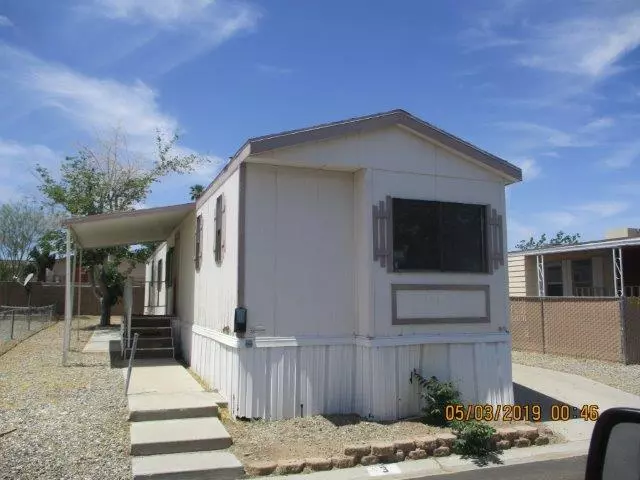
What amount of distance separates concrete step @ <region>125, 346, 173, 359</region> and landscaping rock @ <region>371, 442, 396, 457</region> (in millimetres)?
Answer: 7423

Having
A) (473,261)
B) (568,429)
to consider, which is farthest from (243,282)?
(568,429)

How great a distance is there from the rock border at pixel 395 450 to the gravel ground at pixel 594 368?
3721 mm

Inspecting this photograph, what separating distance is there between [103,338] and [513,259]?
13.0m

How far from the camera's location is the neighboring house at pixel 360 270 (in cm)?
731

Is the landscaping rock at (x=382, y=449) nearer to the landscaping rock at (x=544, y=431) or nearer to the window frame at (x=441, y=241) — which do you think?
the landscaping rock at (x=544, y=431)

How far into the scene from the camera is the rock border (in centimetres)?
566

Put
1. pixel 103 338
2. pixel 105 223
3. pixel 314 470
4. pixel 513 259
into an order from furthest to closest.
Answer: pixel 513 259 → pixel 103 338 → pixel 105 223 → pixel 314 470

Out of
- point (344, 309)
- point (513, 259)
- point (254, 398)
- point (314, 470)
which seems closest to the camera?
point (314, 470)

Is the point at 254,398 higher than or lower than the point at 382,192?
lower

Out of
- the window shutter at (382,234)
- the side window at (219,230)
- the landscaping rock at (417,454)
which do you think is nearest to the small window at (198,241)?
the side window at (219,230)

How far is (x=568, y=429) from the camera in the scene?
7418 mm

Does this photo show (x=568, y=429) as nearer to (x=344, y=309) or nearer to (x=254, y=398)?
(x=344, y=309)

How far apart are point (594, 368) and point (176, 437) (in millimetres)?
8920

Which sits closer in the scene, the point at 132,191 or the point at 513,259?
the point at 513,259
